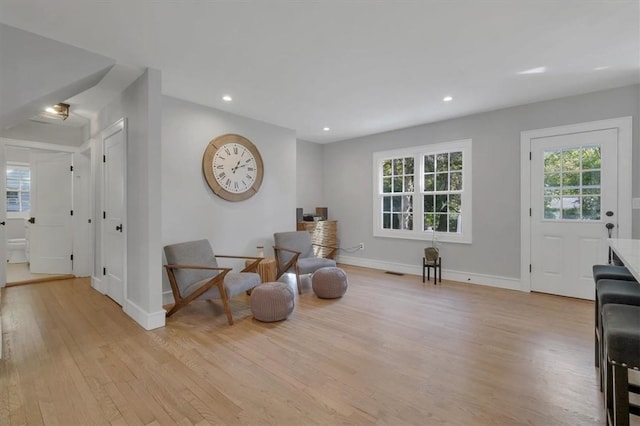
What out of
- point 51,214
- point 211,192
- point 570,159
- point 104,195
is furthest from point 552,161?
point 51,214

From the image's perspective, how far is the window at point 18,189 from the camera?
6.65 metres

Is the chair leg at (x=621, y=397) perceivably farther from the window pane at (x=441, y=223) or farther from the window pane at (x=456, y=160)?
the window pane at (x=456, y=160)

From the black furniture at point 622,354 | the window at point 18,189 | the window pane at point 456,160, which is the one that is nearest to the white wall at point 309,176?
the window pane at point 456,160

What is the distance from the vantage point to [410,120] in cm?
457

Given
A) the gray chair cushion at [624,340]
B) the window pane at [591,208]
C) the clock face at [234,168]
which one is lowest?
the gray chair cushion at [624,340]

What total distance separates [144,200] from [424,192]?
4065 mm

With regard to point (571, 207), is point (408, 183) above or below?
above

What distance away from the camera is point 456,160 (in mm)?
4551

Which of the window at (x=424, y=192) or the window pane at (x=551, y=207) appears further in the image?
the window at (x=424, y=192)

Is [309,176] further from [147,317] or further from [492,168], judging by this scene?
[147,317]

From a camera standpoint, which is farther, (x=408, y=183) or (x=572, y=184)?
(x=408, y=183)

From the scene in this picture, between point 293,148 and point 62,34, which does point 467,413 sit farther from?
point 293,148

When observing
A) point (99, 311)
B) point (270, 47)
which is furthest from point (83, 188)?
point (270, 47)

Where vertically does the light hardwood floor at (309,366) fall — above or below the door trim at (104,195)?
below
